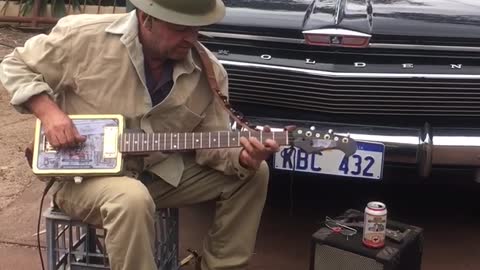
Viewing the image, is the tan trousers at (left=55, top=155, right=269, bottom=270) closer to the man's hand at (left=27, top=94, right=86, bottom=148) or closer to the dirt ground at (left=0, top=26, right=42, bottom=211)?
the man's hand at (left=27, top=94, right=86, bottom=148)

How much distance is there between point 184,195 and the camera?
11.5 ft

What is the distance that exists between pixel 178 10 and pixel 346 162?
106 cm

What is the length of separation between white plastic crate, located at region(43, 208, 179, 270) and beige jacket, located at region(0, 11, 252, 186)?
0.94ft

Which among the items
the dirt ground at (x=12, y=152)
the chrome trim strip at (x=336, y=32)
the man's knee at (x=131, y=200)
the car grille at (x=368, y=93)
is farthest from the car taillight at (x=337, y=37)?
the dirt ground at (x=12, y=152)

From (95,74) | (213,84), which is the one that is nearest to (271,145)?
(213,84)

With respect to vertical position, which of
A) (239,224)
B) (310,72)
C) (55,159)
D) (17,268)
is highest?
(310,72)

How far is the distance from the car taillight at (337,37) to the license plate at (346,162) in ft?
1.56

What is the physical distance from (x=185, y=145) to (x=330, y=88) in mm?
875

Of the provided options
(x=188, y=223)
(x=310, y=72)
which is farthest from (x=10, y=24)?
(x=310, y=72)

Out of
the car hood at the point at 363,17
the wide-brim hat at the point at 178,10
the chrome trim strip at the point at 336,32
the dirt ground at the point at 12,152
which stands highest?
the wide-brim hat at the point at 178,10

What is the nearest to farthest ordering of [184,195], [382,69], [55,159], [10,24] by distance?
[55,159] < [184,195] < [382,69] < [10,24]

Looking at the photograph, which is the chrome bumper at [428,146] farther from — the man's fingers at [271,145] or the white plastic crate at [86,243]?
the white plastic crate at [86,243]

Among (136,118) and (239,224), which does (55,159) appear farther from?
(239,224)

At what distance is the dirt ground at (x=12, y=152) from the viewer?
4.84m
